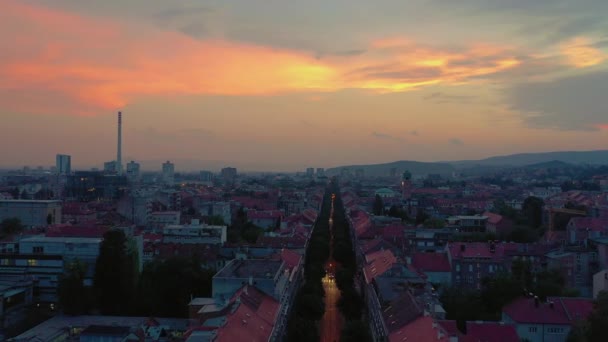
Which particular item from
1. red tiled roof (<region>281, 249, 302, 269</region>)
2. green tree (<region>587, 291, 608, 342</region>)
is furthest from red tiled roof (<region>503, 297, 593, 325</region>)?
red tiled roof (<region>281, 249, 302, 269</region>)

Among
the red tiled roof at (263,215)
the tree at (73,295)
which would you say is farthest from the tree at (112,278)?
the red tiled roof at (263,215)

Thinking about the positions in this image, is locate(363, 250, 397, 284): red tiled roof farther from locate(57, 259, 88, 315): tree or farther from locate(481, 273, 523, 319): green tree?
locate(57, 259, 88, 315): tree

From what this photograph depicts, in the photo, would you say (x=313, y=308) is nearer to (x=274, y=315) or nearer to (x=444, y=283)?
(x=274, y=315)

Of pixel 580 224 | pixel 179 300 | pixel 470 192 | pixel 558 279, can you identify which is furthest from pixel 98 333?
pixel 470 192

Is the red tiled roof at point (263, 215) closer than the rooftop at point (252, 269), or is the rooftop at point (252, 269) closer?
the rooftop at point (252, 269)

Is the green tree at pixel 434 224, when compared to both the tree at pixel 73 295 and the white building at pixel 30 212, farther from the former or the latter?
the white building at pixel 30 212

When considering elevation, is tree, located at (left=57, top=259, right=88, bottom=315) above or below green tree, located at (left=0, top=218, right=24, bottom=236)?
below

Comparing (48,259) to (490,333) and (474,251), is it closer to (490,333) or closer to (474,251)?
(490,333)
